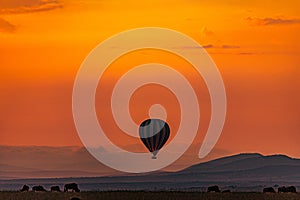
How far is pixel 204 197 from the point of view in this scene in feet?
303

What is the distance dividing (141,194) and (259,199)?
9392 millimetres

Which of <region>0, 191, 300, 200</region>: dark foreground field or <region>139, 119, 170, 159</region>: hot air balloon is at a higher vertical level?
<region>139, 119, 170, 159</region>: hot air balloon

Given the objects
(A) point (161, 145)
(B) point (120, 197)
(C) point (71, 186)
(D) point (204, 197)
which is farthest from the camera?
(A) point (161, 145)

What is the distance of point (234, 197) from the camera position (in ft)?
305

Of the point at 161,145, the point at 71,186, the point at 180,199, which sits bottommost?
the point at 180,199

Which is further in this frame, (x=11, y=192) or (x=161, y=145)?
(x=161, y=145)

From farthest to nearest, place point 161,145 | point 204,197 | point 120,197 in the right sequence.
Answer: point 161,145 < point 204,197 < point 120,197

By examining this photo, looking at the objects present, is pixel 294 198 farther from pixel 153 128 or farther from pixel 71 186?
pixel 153 128

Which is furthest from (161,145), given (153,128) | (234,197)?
(234,197)

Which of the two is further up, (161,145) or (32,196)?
(161,145)

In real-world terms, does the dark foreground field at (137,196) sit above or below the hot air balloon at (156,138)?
below

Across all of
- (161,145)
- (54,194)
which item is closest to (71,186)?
(161,145)

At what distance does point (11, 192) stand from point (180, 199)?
14010 millimetres

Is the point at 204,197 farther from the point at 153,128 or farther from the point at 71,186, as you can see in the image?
the point at 153,128
